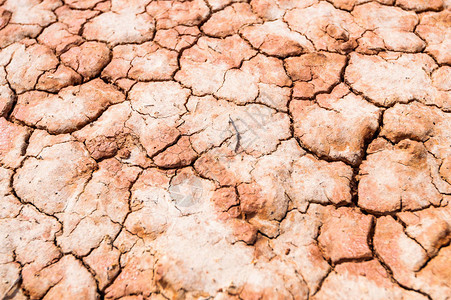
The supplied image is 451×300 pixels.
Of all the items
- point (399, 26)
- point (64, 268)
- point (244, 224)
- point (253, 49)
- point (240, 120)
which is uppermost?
point (399, 26)

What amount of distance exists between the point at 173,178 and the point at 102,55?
3.92 feet

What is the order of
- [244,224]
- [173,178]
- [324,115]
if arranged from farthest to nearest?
[324,115], [173,178], [244,224]

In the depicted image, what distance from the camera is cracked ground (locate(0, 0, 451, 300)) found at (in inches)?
64.5

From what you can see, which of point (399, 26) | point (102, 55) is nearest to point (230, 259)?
point (102, 55)

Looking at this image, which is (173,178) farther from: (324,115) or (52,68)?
(52,68)

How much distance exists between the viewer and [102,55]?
98.8 inches

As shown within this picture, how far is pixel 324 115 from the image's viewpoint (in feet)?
7.00

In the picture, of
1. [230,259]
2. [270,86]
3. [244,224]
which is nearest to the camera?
[230,259]

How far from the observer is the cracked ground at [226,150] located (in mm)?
1639

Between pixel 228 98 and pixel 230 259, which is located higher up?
pixel 228 98

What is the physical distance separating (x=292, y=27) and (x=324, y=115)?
2.78 ft

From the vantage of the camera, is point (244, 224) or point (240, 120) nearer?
point (244, 224)

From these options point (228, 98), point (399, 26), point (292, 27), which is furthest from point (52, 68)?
point (399, 26)

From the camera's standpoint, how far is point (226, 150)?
2.03 metres
